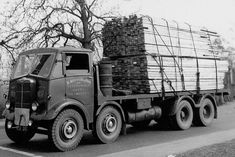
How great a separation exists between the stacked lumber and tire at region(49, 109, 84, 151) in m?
2.96

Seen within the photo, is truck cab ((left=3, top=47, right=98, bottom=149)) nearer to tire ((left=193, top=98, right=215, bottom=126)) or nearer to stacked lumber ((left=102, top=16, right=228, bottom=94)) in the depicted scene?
stacked lumber ((left=102, top=16, right=228, bottom=94))

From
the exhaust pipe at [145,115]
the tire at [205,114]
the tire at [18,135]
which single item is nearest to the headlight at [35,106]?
the tire at [18,135]

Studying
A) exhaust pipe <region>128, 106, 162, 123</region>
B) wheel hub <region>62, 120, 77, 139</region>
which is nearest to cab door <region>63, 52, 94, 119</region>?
wheel hub <region>62, 120, 77, 139</region>

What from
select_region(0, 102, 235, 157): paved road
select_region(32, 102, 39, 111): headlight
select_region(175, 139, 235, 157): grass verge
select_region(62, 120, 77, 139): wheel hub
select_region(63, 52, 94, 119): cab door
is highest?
select_region(63, 52, 94, 119): cab door

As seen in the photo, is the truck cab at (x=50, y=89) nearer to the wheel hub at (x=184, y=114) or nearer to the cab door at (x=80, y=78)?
the cab door at (x=80, y=78)

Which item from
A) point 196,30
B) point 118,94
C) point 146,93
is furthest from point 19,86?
point 196,30

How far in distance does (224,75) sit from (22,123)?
8.65 meters

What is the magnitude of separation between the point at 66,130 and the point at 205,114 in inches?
252

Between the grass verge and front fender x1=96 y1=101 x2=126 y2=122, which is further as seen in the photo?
front fender x1=96 y1=101 x2=126 y2=122

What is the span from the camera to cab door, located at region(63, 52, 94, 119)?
29.7 feet

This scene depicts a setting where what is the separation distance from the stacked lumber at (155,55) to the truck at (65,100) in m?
0.87

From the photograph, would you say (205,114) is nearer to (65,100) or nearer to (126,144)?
(126,144)

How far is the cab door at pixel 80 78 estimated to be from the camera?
905cm

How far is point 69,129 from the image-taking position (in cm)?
877
